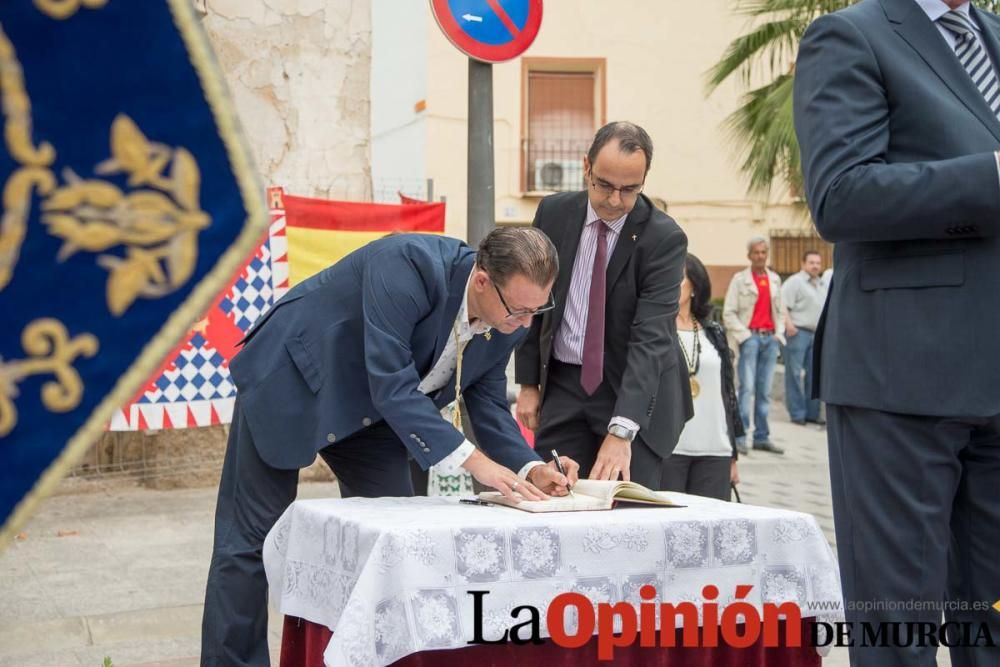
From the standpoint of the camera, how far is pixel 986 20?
2861mm

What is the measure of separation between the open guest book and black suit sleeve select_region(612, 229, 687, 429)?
0.66 meters

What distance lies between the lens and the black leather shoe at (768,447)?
11109 mm

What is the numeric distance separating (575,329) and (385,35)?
21.2 meters

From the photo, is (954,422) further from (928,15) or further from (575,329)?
(575,329)

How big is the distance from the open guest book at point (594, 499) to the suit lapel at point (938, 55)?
1292 mm

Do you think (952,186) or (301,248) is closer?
(952,186)

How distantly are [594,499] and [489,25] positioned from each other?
2.98 m

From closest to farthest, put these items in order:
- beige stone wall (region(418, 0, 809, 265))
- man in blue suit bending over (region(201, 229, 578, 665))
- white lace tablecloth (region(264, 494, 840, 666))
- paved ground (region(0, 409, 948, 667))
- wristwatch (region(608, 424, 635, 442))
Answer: white lace tablecloth (region(264, 494, 840, 666)), man in blue suit bending over (region(201, 229, 578, 665)), wristwatch (region(608, 424, 635, 442)), paved ground (region(0, 409, 948, 667)), beige stone wall (region(418, 0, 809, 265))

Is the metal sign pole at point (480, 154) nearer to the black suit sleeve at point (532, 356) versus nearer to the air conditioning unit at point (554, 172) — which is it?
the black suit sleeve at point (532, 356)

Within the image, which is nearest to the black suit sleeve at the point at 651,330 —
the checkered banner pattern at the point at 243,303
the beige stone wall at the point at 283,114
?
the checkered banner pattern at the point at 243,303

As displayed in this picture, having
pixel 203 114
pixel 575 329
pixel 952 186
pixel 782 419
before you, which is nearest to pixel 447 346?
pixel 575 329

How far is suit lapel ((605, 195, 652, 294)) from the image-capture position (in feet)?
14.1

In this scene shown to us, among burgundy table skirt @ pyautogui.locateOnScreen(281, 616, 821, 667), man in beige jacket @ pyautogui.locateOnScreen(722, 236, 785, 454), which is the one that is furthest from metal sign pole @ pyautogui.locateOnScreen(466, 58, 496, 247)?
man in beige jacket @ pyautogui.locateOnScreen(722, 236, 785, 454)

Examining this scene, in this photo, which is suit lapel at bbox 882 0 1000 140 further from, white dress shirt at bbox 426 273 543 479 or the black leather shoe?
the black leather shoe
